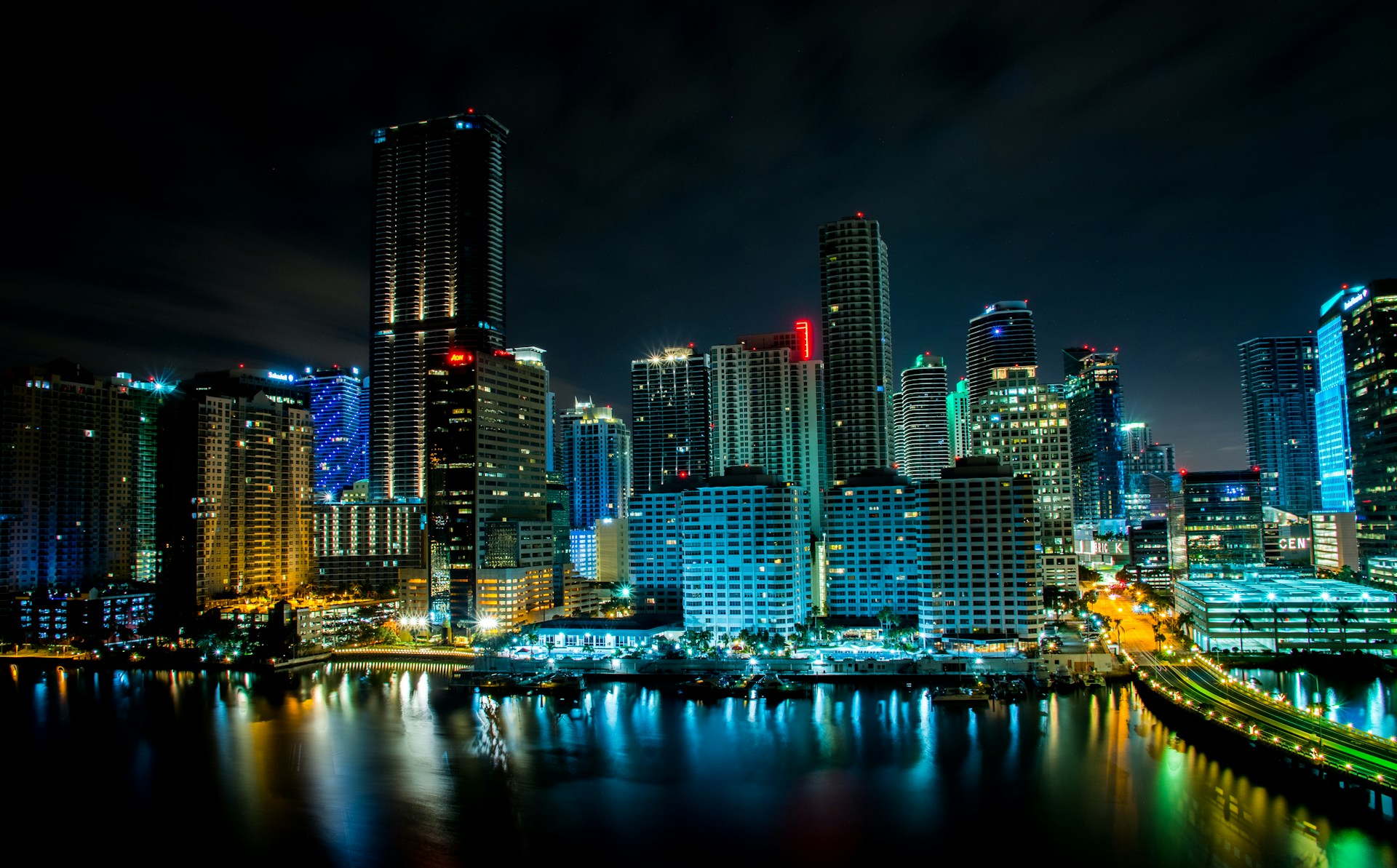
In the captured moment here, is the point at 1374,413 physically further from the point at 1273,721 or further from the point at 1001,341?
the point at 1273,721

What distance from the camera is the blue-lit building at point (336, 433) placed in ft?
403

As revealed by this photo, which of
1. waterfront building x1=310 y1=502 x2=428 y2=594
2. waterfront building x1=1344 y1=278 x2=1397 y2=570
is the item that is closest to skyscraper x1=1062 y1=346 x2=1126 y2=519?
waterfront building x1=1344 y1=278 x2=1397 y2=570

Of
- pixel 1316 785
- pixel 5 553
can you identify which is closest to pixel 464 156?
pixel 5 553

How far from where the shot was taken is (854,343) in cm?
8025

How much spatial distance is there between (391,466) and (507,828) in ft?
255

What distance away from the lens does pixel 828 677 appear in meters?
50.2

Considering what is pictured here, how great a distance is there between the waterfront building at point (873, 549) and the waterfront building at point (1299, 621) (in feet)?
59.3

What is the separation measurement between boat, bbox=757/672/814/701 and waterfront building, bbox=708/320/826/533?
124 ft

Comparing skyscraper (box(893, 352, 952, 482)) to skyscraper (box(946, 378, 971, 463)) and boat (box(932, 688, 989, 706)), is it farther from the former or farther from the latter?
boat (box(932, 688, 989, 706))

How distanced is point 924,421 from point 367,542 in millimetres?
69913

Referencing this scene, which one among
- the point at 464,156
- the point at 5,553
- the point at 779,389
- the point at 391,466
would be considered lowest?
the point at 5,553

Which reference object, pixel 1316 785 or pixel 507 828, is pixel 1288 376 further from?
pixel 507 828

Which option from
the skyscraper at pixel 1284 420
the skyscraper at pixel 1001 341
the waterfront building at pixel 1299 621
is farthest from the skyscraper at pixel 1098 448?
the waterfront building at pixel 1299 621

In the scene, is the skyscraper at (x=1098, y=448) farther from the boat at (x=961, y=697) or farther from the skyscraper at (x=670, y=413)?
the boat at (x=961, y=697)
